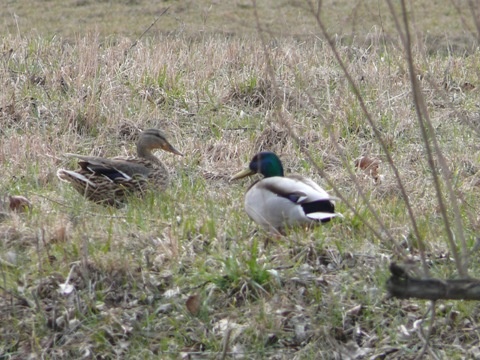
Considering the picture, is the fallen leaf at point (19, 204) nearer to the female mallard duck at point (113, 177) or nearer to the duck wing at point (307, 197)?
the female mallard duck at point (113, 177)

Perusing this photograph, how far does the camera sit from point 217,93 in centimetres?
877

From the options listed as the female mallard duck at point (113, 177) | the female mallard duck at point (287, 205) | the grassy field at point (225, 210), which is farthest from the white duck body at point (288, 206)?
the female mallard duck at point (113, 177)

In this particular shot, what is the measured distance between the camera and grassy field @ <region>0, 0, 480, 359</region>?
16.1 feet

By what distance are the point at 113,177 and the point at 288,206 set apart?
1.43 metres

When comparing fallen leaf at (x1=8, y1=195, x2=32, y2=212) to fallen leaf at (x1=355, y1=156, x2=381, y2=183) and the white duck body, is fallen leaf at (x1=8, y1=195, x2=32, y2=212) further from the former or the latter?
fallen leaf at (x1=355, y1=156, x2=381, y2=183)

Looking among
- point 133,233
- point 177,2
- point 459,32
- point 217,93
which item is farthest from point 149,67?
point 177,2

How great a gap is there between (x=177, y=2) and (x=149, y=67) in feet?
29.7

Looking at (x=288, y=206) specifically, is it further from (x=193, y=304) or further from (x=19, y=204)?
(x=19, y=204)

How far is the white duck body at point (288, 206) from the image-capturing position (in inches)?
221

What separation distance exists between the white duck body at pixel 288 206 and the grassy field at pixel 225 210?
10 cm

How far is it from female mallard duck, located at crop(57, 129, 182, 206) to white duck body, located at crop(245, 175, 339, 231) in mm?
1092

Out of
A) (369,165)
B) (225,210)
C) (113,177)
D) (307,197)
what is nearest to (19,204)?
(113,177)

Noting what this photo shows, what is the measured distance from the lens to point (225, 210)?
609cm

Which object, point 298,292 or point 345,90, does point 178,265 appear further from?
point 345,90
